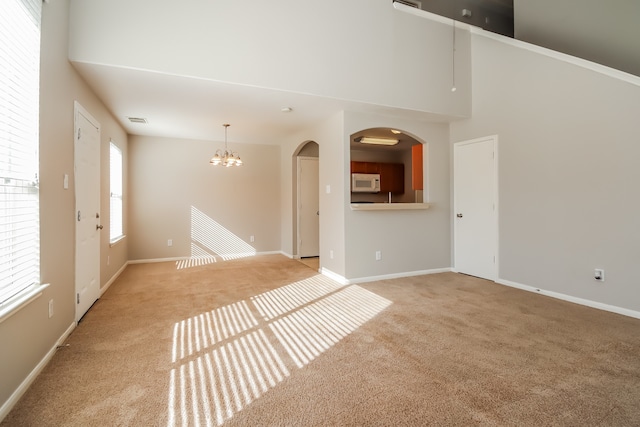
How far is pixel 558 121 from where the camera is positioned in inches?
144

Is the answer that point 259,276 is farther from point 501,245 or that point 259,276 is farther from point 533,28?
point 533,28

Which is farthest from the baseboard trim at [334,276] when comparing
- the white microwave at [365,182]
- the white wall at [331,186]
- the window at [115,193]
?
the window at [115,193]

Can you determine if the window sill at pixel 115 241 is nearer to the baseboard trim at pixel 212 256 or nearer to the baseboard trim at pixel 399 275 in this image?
the baseboard trim at pixel 212 256

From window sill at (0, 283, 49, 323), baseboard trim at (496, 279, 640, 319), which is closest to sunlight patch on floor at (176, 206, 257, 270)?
window sill at (0, 283, 49, 323)

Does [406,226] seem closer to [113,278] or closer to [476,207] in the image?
[476,207]

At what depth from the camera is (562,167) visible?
12.0 ft

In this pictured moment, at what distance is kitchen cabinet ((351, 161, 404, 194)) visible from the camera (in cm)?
751

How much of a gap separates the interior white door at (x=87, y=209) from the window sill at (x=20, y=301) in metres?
0.92

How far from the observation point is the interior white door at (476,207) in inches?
174

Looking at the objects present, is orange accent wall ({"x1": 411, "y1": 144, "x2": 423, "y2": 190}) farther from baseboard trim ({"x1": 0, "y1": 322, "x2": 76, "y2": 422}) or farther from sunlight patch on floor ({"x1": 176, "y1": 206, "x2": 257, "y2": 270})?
baseboard trim ({"x1": 0, "y1": 322, "x2": 76, "y2": 422})

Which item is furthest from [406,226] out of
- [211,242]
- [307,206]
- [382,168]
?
[211,242]

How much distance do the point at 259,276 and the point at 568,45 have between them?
5.47 metres

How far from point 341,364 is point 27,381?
6.30ft

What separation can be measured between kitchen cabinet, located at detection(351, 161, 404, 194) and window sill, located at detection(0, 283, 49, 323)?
616 cm
